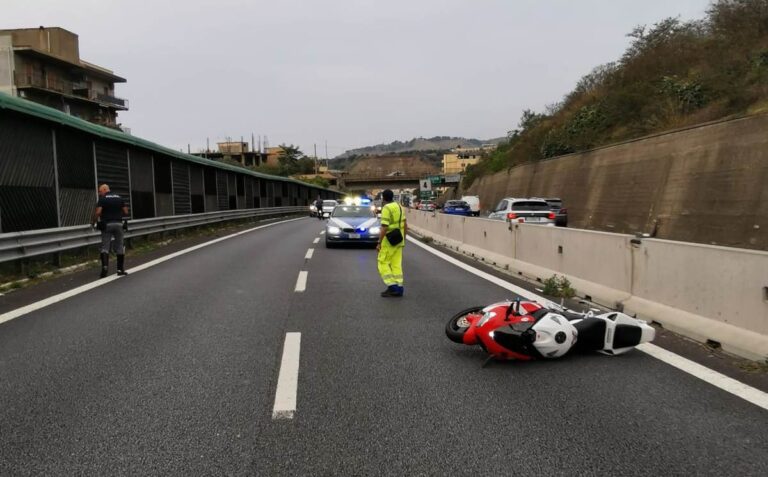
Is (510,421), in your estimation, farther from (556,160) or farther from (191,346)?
(556,160)

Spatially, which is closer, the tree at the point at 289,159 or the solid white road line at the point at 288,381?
the solid white road line at the point at 288,381

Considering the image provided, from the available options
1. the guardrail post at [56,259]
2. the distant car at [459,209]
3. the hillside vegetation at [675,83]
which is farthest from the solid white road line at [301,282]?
the distant car at [459,209]

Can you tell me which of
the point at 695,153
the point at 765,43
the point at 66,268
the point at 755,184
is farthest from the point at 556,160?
the point at 66,268

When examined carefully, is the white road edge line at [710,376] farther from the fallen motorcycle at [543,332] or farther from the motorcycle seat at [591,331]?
the motorcycle seat at [591,331]

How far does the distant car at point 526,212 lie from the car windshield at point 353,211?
15.5 ft

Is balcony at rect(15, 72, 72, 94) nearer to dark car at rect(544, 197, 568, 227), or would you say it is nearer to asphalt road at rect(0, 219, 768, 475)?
dark car at rect(544, 197, 568, 227)

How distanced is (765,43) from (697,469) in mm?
29612

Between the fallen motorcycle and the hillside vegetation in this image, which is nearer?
the fallen motorcycle

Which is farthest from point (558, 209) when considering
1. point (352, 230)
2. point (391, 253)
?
point (391, 253)

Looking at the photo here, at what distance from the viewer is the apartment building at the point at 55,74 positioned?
52125mm

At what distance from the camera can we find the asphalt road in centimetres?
326

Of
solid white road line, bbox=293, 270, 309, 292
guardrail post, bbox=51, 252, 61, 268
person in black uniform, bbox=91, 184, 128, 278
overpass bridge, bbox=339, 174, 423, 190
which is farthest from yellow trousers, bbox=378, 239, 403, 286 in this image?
overpass bridge, bbox=339, 174, 423, 190

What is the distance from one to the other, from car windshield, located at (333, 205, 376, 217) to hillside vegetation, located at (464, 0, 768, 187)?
1462cm

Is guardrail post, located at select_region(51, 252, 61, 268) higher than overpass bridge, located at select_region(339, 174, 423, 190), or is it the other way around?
overpass bridge, located at select_region(339, 174, 423, 190)
